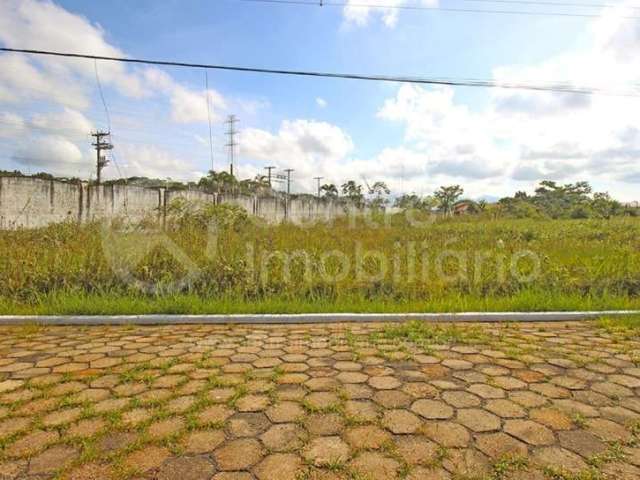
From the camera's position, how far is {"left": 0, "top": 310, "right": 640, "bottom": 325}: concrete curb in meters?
3.83

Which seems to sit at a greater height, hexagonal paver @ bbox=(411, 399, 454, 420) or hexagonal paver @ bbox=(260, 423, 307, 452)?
hexagonal paver @ bbox=(411, 399, 454, 420)

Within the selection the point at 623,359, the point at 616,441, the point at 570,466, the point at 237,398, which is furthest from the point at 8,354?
the point at 623,359

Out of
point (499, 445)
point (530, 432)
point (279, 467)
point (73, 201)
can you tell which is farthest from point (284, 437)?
point (73, 201)

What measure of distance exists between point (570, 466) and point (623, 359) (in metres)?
1.75

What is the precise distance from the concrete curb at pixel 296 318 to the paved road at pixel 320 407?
1.52 ft

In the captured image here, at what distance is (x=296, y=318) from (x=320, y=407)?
186cm

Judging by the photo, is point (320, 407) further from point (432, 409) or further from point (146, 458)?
point (146, 458)

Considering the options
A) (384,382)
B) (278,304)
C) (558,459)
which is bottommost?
(558,459)

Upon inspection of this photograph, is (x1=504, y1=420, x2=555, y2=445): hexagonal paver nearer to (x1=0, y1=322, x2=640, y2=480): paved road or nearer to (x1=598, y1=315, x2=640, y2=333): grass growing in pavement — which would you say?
(x1=0, y1=322, x2=640, y2=480): paved road

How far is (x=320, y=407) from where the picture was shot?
2.11m

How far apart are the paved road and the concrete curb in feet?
1.52

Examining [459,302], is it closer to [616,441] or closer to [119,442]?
[616,441]

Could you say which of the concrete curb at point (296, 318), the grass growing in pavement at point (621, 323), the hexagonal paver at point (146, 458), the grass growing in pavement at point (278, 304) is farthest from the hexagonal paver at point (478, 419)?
the grass growing in pavement at point (621, 323)

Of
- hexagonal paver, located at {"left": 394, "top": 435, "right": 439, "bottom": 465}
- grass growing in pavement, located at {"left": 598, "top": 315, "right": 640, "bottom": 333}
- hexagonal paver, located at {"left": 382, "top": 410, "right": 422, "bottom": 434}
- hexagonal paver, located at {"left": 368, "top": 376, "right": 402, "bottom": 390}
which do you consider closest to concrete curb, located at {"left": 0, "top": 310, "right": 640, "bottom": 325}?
grass growing in pavement, located at {"left": 598, "top": 315, "right": 640, "bottom": 333}
